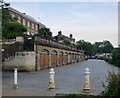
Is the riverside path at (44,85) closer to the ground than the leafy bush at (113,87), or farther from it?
closer to the ground

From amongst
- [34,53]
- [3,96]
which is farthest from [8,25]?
[3,96]

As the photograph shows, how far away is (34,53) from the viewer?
38719 millimetres

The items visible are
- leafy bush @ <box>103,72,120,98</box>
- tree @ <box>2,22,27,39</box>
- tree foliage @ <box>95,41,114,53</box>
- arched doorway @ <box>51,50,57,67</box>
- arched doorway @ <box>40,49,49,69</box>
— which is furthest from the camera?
tree foliage @ <box>95,41,114,53</box>

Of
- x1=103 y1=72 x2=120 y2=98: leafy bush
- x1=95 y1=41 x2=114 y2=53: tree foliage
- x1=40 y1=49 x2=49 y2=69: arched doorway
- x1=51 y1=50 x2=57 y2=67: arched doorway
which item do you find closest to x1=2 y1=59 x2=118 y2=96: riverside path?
x1=103 y1=72 x2=120 y2=98: leafy bush

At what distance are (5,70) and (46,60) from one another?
28.2ft

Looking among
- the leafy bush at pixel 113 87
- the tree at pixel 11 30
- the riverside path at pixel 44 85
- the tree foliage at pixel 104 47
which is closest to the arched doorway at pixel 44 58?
the tree at pixel 11 30

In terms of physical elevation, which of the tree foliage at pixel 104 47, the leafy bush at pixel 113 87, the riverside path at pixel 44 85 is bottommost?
the riverside path at pixel 44 85

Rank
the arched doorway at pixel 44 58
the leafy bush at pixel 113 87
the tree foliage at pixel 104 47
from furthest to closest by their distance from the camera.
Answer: the tree foliage at pixel 104 47 → the arched doorway at pixel 44 58 → the leafy bush at pixel 113 87

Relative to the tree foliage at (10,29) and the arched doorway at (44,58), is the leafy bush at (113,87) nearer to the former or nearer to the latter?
the arched doorway at (44,58)

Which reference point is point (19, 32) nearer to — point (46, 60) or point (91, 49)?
point (46, 60)

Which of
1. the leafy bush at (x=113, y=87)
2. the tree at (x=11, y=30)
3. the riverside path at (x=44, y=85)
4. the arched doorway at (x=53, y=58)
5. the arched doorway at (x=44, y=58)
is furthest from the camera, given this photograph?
the arched doorway at (x=53, y=58)

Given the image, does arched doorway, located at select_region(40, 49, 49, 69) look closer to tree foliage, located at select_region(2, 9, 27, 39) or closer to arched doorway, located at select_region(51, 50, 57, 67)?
arched doorway, located at select_region(51, 50, 57, 67)

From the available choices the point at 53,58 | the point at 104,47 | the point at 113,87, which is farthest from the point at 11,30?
the point at 104,47

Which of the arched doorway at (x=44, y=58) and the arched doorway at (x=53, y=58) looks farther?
the arched doorway at (x=53, y=58)
